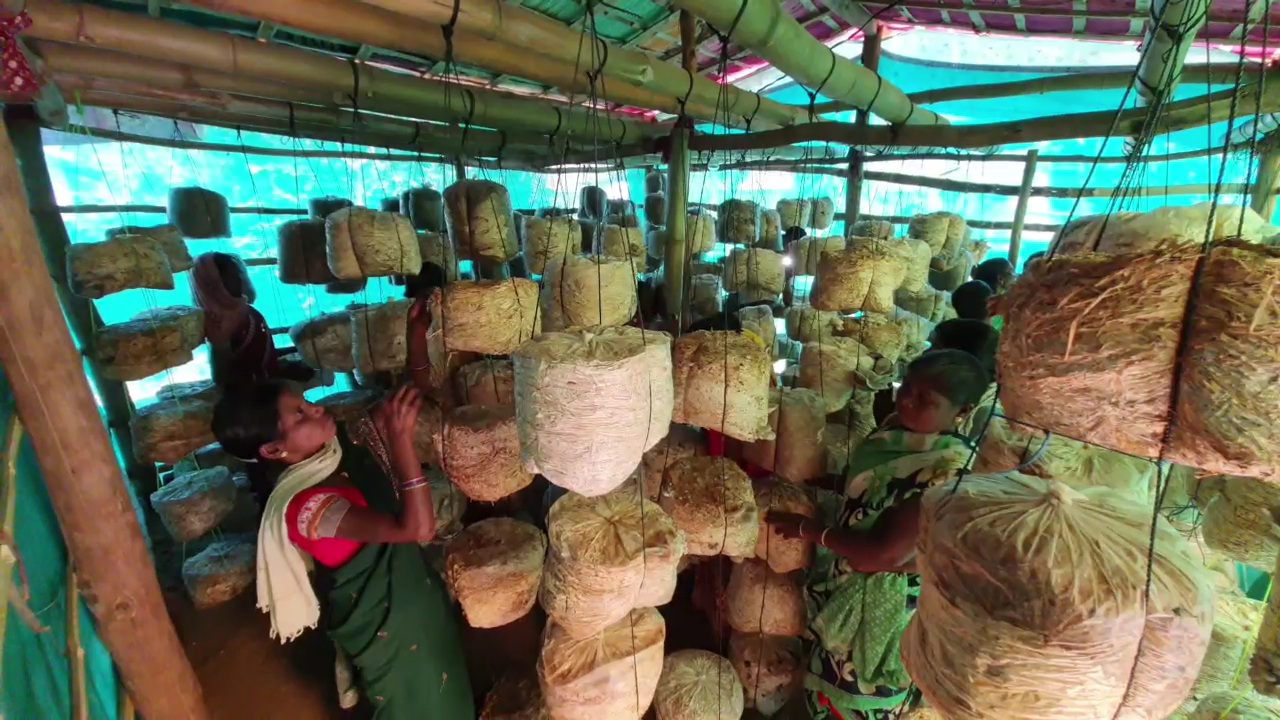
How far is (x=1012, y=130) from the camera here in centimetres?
191

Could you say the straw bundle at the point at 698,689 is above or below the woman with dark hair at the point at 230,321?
below

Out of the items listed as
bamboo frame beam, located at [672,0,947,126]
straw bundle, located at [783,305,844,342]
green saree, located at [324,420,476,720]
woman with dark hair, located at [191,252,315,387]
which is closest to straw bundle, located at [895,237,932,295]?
straw bundle, located at [783,305,844,342]

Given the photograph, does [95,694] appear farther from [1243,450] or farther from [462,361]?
[1243,450]

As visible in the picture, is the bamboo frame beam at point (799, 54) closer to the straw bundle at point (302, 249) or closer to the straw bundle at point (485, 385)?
the straw bundle at point (485, 385)

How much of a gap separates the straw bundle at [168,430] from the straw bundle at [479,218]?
166 cm

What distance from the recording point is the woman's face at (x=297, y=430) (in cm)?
145

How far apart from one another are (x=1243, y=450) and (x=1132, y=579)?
18 centimetres

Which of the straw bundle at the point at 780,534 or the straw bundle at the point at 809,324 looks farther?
the straw bundle at the point at 809,324

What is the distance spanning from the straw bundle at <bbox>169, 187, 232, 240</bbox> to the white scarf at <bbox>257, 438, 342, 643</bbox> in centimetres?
267

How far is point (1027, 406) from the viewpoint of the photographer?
71 centimetres

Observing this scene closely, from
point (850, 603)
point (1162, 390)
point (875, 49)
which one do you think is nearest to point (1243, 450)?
point (1162, 390)

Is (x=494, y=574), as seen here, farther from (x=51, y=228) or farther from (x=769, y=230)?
(x=769, y=230)

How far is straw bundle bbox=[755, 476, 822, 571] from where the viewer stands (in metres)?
1.84

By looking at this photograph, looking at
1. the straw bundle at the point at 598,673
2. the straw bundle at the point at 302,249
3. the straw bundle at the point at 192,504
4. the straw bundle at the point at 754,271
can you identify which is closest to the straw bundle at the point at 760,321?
the straw bundle at the point at 754,271
